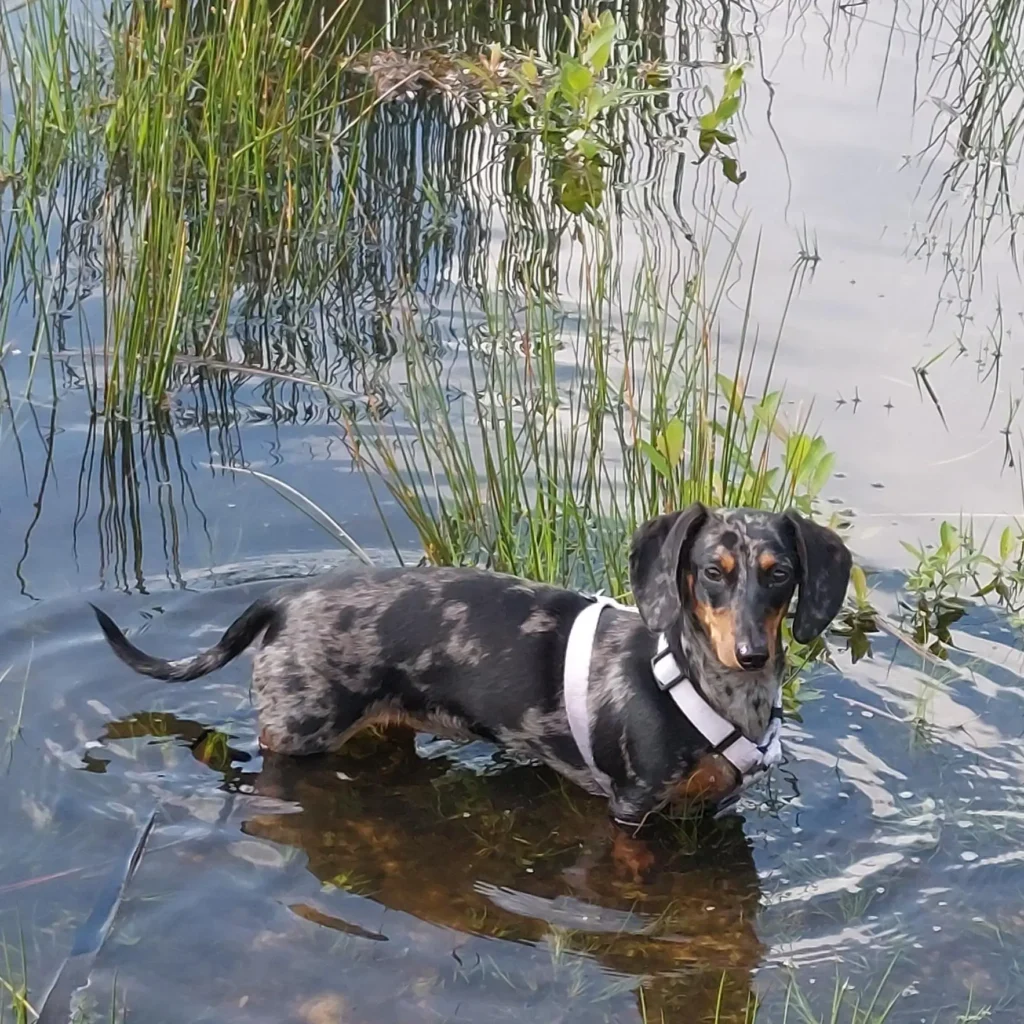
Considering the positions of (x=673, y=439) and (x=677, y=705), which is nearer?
(x=677, y=705)

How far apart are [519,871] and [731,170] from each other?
4.10 metres

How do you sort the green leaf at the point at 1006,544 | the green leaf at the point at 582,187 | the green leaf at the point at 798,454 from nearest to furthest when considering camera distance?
the green leaf at the point at 798,454 < the green leaf at the point at 1006,544 < the green leaf at the point at 582,187

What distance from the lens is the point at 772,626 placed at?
358 centimetres

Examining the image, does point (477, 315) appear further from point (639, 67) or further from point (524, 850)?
point (524, 850)

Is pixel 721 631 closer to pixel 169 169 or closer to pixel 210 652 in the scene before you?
pixel 210 652

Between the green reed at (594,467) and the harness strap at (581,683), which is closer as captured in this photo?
the harness strap at (581,683)

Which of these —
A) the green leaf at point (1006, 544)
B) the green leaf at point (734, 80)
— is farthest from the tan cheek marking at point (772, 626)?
the green leaf at point (734, 80)

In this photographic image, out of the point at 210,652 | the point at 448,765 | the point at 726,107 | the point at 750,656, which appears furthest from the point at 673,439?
the point at 726,107

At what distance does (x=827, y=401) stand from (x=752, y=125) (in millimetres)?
2514

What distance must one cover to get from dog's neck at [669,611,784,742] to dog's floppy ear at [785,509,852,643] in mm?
146

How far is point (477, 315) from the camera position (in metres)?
6.14

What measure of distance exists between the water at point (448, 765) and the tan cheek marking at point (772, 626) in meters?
0.58

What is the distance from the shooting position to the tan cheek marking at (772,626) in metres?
3.53

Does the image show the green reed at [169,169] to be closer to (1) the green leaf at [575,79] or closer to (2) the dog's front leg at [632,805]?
(1) the green leaf at [575,79]
